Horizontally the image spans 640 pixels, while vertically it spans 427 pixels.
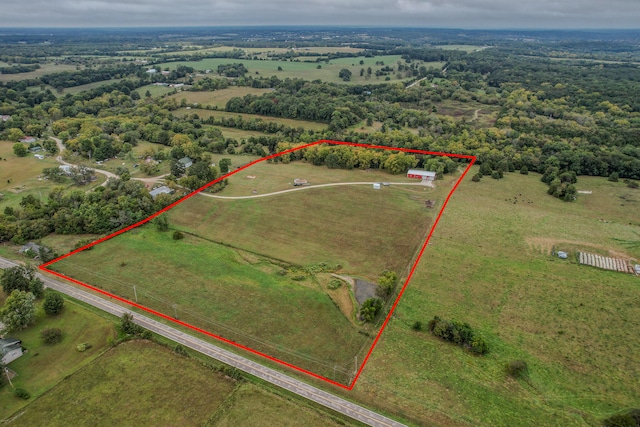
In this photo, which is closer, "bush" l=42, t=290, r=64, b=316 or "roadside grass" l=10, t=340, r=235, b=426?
"roadside grass" l=10, t=340, r=235, b=426

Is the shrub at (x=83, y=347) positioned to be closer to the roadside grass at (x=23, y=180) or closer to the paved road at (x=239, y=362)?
the paved road at (x=239, y=362)

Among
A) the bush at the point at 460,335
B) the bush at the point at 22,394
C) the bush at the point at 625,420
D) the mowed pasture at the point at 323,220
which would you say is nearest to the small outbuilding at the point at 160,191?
the mowed pasture at the point at 323,220

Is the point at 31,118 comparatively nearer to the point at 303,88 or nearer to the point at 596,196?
the point at 303,88

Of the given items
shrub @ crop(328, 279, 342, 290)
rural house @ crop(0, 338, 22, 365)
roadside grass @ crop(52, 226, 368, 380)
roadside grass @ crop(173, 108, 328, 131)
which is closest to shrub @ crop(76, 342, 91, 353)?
rural house @ crop(0, 338, 22, 365)

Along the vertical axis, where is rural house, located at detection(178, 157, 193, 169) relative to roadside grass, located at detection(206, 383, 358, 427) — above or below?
above

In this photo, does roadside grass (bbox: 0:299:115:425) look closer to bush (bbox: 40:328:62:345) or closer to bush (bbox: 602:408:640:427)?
bush (bbox: 40:328:62:345)
